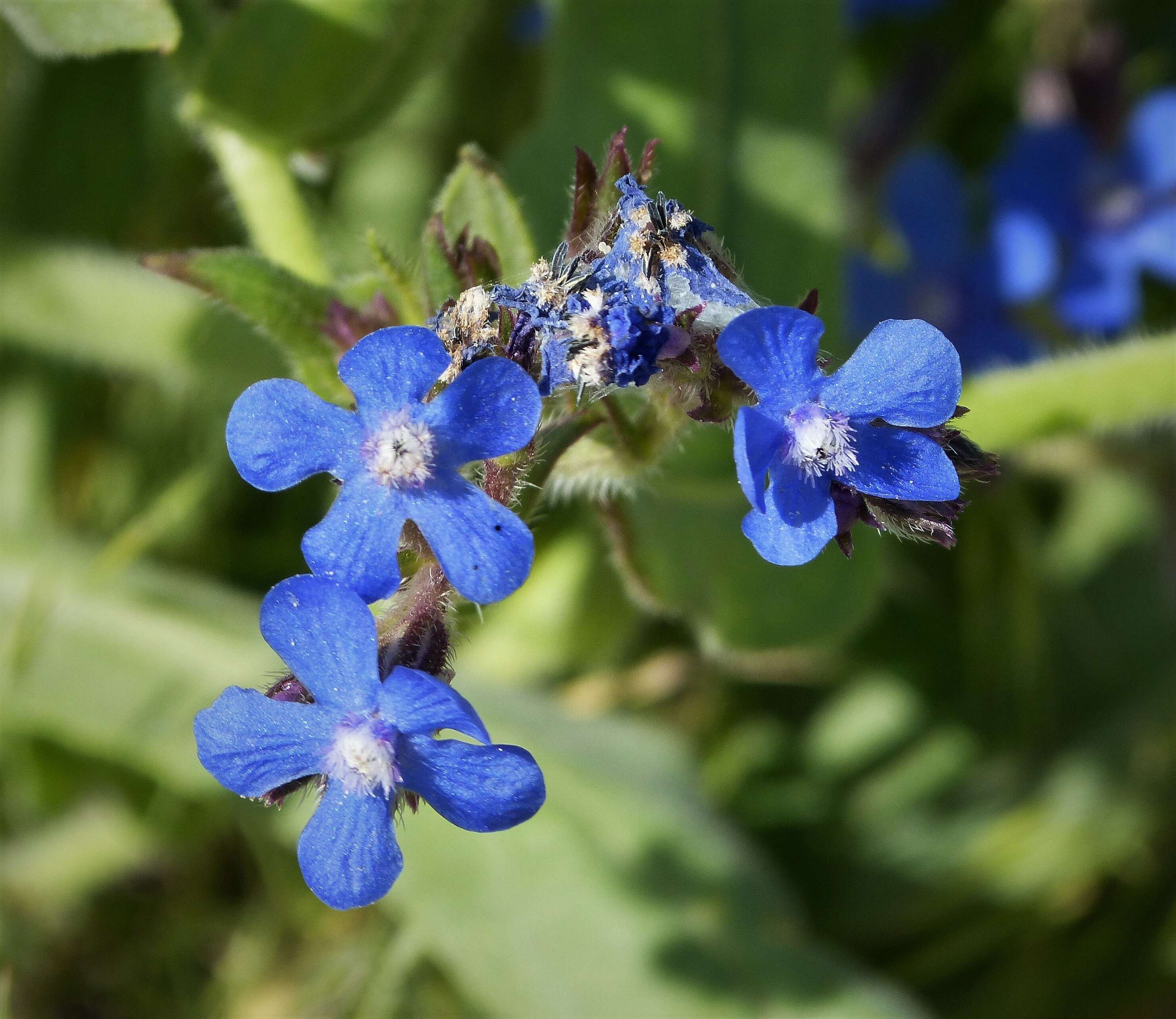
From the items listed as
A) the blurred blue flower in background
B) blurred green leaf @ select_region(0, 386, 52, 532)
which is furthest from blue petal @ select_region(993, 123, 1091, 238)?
blurred green leaf @ select_region(0, 386, 52, 532)

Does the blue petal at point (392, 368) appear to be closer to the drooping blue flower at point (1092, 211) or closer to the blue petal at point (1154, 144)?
the drooping blue flower at point (1092, 211)

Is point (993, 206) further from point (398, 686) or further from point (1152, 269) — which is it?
point (398, 686)

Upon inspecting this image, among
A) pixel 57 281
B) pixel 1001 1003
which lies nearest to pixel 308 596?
pixel 57 281

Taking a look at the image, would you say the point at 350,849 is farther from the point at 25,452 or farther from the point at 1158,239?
the point at 1158,239

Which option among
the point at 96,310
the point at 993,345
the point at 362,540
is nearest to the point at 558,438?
the point at 362,540

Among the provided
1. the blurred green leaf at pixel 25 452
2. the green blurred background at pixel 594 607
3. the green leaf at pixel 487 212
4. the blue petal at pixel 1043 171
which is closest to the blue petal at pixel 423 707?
the green blurred background at pixel 594 607

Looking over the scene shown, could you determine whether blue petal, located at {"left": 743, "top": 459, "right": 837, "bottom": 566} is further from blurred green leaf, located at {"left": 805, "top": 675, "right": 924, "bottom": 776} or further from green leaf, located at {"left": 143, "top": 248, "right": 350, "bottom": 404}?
blurred green leaf, located at {"left": 805, "top": 675, "right": 924, "bottom": 776}
